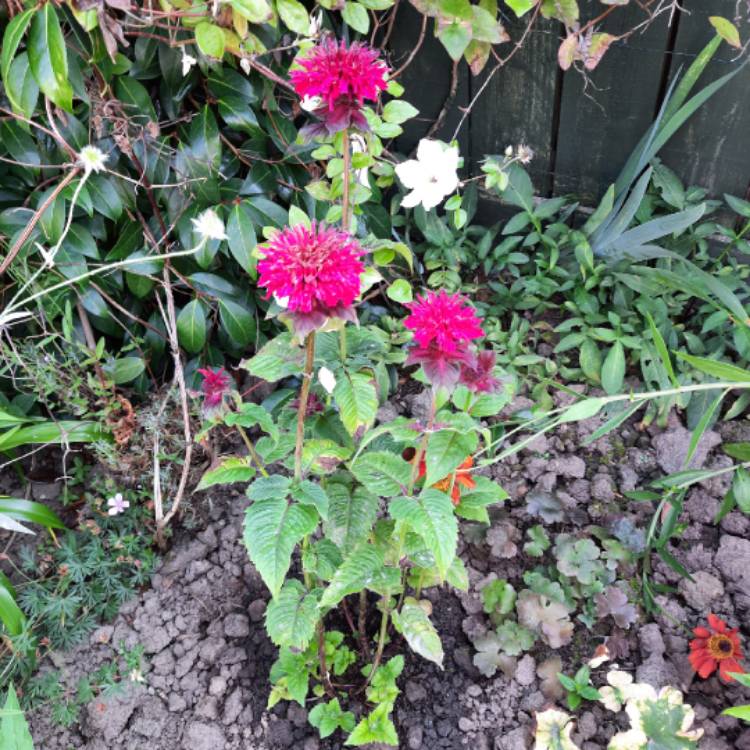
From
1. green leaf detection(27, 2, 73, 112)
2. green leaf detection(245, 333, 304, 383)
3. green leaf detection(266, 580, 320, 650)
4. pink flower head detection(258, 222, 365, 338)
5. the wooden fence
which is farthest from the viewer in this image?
the wooden fence

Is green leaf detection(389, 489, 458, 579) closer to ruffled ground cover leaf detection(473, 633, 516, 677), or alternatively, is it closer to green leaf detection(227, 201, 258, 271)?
ruffled ground cover leaf detection(473, 633, 516, 677)

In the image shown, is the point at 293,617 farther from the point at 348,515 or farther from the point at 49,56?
the point at 49,56

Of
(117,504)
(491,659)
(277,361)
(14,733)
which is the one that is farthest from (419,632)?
(117,504)

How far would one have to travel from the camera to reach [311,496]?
1054 mm

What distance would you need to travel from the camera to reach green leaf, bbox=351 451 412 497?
1.11 metres

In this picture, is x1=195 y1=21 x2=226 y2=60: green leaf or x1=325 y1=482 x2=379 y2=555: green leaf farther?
x1=195 y1=21 x2=226 y2=60: green leaf

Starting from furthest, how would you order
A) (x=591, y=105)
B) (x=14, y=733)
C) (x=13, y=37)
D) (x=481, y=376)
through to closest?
(x=591, y=105) → (x=13, y=37) → (x=14, y=733) → (x=481, y=376)

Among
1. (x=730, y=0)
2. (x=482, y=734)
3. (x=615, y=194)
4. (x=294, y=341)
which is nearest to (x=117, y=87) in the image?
(x=294, y=341)

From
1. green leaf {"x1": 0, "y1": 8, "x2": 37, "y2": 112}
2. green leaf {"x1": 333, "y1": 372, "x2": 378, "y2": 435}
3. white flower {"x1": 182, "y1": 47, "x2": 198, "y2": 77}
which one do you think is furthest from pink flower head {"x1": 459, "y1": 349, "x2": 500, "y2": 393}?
green leaf {"x1": 0, "y1": 8, "x2": 37, "y2": 112}

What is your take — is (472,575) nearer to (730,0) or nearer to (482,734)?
(482,734)

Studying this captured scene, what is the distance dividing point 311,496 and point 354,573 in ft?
0.49

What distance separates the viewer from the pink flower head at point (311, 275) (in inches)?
32.4

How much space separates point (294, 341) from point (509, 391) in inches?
12.8

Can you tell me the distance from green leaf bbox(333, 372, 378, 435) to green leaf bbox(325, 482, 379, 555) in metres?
0.16
